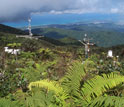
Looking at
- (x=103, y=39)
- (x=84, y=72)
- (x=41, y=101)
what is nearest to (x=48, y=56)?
(x=84, y=72)

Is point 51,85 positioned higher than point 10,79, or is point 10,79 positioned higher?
point 51,85

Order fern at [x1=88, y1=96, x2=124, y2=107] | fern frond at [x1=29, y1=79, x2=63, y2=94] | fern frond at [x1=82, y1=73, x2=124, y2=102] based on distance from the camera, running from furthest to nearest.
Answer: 1. fern frond at [x1=29, y1=79, x2=63, y2=94]
2. fern frond at [x1=82, y1=73, x2=124, y2=102]
3. fern at [x1=88, y1=96, x2=124, y2=107]

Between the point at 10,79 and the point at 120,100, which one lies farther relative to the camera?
the point at 10,79

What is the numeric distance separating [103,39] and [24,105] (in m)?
198

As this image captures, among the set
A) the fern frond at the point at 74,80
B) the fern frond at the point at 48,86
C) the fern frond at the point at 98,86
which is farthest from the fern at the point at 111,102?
the fern frond at the point at 48,86

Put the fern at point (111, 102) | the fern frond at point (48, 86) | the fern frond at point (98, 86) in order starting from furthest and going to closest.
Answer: the fern frond at point (48, 86)
the fern frond at point (98, 86)
the fern at point (111, 102)

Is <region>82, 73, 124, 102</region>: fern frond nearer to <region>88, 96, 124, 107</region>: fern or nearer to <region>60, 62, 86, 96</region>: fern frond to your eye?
<region>60, 62, 86, 96</region>: fern frond

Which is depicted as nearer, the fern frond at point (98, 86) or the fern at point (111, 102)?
the fern at point (111, 102)

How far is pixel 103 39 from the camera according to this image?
196m

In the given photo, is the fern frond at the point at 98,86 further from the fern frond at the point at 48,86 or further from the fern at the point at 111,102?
the fern frond at the point at 48,86

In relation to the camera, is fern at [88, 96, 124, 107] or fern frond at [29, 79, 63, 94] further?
fern frond at [29, 79, 63, 94]

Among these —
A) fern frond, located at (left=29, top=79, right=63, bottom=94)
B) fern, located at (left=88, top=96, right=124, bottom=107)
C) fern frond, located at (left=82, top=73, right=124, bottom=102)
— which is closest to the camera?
fern, located at (left=88, top=96, right=124, bottom=107)

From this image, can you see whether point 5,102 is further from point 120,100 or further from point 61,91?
point 120,100

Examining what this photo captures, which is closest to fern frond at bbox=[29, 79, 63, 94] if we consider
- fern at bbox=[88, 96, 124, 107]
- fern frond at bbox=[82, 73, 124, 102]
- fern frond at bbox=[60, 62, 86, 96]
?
fern frond at bbox=[60, 62, 86, 96]
